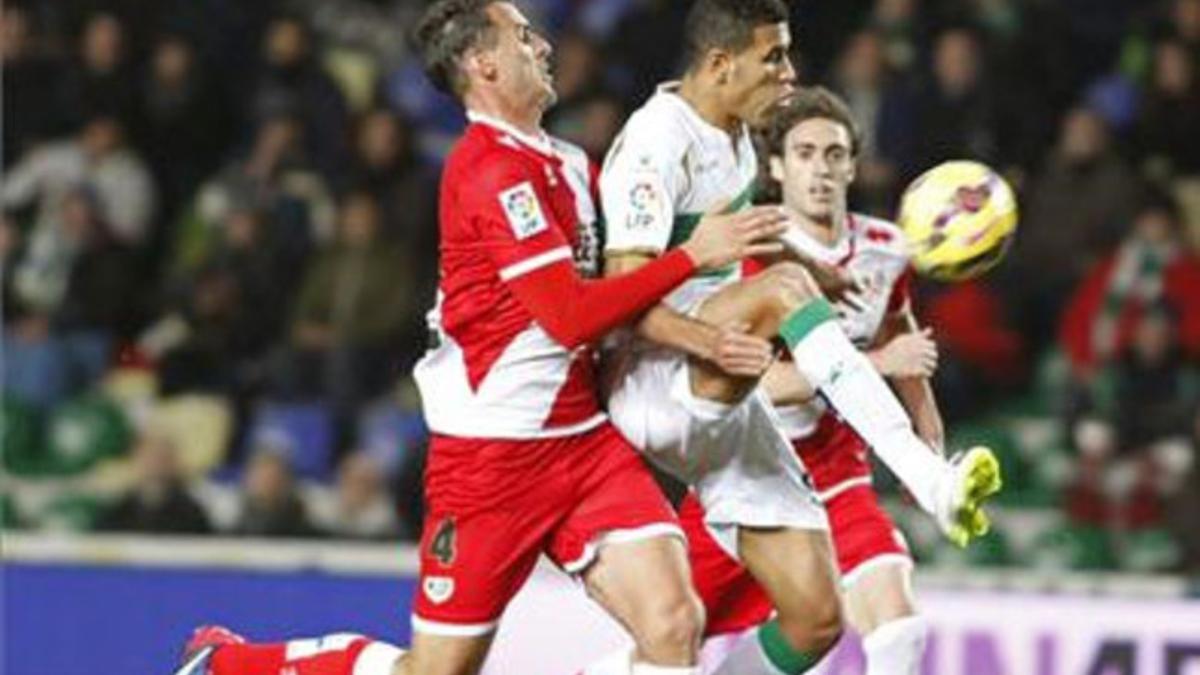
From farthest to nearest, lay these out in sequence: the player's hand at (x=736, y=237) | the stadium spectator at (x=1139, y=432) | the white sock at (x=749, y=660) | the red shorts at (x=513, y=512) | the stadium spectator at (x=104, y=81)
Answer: the stadium spectator at (x=104, y=81) < the stadium spectator at (x=1139, y=432) < the white sock at (x=749, y=660) < the red shorts at (x=513, y=512) < the player's hand at (x=736, y=237)

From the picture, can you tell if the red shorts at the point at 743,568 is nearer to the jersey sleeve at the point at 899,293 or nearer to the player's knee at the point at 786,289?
the jersey sleeve at the point at 899,293

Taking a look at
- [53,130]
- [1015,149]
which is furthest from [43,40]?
[1015,149]

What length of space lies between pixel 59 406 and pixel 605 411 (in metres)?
6.12

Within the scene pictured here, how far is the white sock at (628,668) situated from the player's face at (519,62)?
118 cm

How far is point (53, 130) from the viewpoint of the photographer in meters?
13.4

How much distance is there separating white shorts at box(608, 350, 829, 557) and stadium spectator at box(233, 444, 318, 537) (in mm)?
4704

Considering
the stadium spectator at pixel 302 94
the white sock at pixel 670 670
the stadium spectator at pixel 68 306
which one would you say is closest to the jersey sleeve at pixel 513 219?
the white sock at pixel 670 670

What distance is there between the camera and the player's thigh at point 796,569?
711cm

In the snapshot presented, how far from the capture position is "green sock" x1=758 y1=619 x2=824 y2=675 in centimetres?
727

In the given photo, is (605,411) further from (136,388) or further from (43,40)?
(43,40)

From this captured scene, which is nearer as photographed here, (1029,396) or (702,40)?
(702,40)

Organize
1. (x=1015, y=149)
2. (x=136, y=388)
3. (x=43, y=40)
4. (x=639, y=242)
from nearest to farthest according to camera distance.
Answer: (x=639, y=242)
(x=1015, y=149)
(x=136, y=388)
(x=43, y=40)

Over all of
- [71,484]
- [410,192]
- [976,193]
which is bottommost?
[71,484]

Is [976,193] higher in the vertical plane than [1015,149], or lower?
higher
